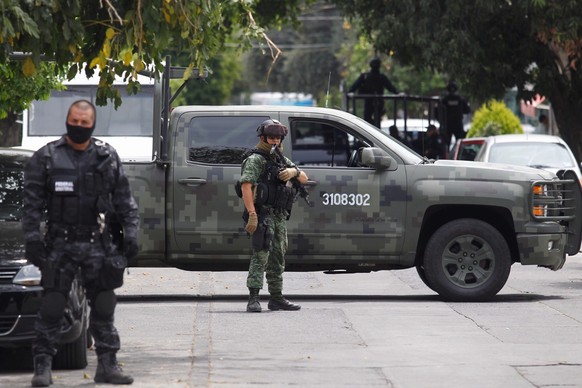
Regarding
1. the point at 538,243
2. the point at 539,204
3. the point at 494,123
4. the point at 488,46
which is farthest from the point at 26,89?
the point at 494,123

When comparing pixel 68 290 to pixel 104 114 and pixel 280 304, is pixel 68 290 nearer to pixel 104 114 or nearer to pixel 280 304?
pixel 280 304

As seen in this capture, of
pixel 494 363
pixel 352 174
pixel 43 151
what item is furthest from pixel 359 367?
pixel 352 174

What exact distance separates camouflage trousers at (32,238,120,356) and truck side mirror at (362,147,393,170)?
4802 mm

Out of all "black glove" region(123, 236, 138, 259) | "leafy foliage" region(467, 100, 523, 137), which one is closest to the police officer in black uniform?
"leafy foliage" region(467, 100, 523, 137)

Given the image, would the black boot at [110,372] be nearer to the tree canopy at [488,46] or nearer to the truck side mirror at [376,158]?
the truck side mirror at [376,158]

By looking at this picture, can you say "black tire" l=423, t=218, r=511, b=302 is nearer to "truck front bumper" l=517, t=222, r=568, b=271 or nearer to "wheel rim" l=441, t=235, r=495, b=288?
"wheel rim" l=441, t=235, r=495, b=288

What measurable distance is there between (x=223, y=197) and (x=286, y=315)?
4.73 ft

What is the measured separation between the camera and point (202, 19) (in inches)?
372

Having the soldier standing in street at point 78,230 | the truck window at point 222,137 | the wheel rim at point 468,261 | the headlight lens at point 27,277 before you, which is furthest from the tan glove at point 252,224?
the soldier standing in street at point 78,230

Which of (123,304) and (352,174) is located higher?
(352,174)

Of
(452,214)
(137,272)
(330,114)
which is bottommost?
(137,272)

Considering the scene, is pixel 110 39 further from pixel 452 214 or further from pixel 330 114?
pixel 452 214

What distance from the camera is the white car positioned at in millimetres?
21125

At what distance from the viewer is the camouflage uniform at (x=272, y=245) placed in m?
11.7
